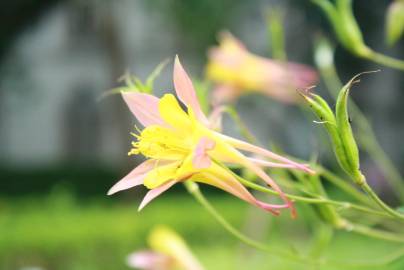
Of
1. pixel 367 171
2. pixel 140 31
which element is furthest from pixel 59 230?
pixel 140 31

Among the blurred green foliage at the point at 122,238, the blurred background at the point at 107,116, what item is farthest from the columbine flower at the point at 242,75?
the blurred background at the point at 107,116

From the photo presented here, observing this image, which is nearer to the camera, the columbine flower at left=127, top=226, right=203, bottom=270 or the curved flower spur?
the curved flower spur

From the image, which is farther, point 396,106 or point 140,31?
point 140,31

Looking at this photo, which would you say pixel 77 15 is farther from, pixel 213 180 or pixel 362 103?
pixel 213 180

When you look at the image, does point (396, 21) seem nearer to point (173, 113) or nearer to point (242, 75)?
point (173, 113)

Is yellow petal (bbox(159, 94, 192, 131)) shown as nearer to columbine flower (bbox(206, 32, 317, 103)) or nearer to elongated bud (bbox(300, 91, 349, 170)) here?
elongated bud (bbox(300, 91, 349, 170))

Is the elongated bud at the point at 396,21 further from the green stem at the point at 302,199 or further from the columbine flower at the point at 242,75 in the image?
the columbine flower at the point at 242,75

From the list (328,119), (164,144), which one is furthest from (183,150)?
(328,119)

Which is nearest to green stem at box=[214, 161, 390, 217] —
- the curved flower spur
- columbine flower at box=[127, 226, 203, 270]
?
the curved flower spur
